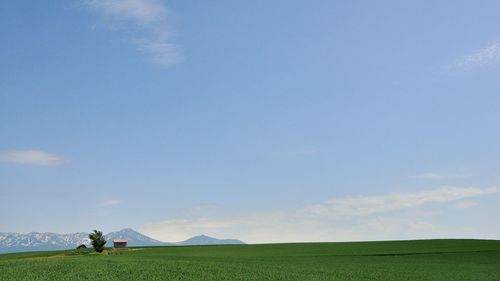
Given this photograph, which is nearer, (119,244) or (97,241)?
(97,241)

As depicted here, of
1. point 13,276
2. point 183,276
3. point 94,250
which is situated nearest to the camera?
point 13,276

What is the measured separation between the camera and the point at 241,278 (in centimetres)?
3225

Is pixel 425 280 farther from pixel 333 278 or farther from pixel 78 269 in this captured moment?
pixel 78 269

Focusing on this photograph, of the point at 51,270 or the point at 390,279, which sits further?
the point at 390,279

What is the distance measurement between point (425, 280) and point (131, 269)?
2259 cm

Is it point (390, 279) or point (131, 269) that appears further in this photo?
point (390, 279)

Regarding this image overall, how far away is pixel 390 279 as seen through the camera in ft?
123

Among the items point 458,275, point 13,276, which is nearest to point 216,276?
point 13,276

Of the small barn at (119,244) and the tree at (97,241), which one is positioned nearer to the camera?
the tree at (97,241)

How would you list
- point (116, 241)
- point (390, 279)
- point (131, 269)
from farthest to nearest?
point (116, 241), point (390, 279), point (131, 269)

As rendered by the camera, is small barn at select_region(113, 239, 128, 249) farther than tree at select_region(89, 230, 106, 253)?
Yes

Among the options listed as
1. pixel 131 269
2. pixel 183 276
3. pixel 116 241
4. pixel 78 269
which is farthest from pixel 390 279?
pixel 116 241

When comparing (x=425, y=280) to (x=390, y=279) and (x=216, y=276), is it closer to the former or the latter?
(x=390, y=279)

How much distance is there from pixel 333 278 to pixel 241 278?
25.2ft
